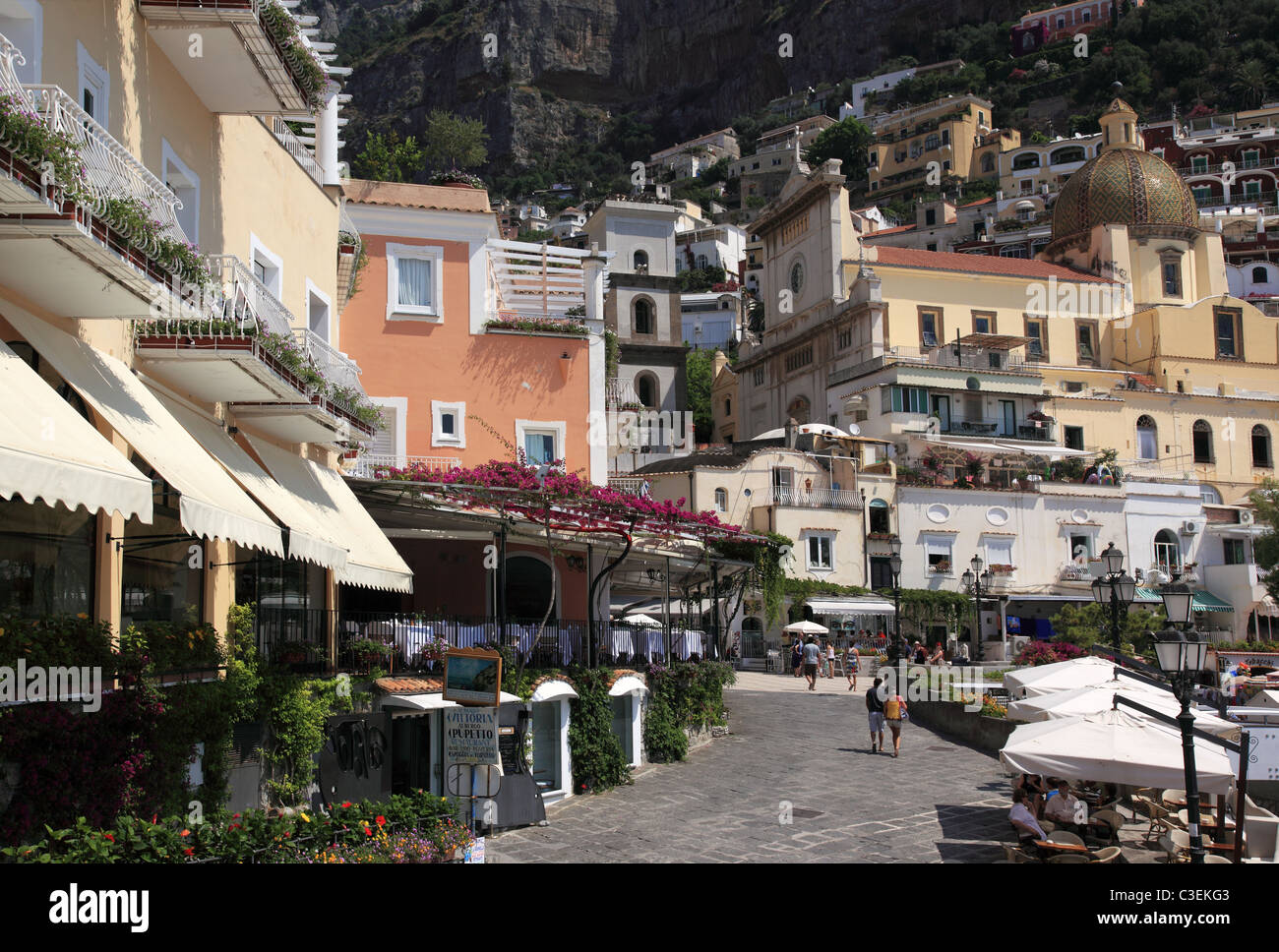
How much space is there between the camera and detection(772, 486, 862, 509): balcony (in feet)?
163

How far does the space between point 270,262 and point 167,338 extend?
532 cm

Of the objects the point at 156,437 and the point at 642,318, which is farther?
the point at 642,318

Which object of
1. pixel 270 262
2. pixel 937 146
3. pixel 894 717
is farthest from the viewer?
pixel 937 146

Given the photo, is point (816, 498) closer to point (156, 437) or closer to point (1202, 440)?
point (1202, 440)

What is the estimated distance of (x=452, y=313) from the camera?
27.3 m

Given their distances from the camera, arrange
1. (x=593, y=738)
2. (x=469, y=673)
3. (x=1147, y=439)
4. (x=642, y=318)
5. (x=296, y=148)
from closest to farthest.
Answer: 1. (x=469, y=673)
2. (x=296, y=148)
3. (x=593, y=738)
4. (x=1147, y=439)
5. (x=642, y=318)

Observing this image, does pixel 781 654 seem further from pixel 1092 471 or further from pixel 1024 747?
pixel 1024 747

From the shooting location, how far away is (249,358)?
12391mm

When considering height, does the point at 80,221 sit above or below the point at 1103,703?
above

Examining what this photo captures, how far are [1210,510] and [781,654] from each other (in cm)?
2802

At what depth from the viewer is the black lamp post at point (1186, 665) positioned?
449 inches

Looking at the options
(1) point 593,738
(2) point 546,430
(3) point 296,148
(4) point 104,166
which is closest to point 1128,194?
(2) point 546,430
